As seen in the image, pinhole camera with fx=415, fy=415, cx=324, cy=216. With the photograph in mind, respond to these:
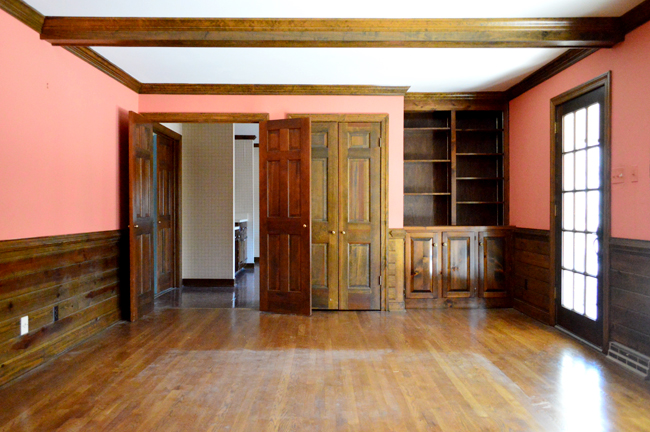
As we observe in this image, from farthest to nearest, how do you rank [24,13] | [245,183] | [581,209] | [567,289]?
[245,183] → [567,289] → [581,209] → [24,13]

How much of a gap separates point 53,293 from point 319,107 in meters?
3.45

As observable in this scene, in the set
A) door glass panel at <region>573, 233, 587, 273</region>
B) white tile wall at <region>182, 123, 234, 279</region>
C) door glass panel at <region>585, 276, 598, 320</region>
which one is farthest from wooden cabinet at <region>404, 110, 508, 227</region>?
white tile wall at <region>182, 123, 234, 279</region>

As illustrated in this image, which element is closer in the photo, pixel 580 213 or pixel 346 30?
pixel 346 30

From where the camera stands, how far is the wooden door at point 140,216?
A: 4551 mm

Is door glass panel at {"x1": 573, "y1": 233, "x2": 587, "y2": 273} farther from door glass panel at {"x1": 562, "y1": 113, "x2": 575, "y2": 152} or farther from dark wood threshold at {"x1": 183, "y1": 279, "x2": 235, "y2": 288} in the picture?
dark wood threshold at {"x1": 183, "y1": 279, "x2": 235, "y2": 288}

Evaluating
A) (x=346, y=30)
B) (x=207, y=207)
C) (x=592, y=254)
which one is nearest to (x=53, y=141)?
(x=346, y=30)

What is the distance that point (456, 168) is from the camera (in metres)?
5.69

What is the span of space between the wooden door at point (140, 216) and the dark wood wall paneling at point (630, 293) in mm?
4632

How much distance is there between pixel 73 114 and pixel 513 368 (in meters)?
4.34

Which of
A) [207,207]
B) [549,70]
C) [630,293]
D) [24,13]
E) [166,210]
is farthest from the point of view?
[207,207]

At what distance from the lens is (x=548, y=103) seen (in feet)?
15.0

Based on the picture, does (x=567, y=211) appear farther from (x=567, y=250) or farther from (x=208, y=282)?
(x=208, y=282)

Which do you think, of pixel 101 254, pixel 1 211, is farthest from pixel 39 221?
pixel 101 254

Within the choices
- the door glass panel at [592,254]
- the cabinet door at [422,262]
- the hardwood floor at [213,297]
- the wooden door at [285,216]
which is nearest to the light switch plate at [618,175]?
the door glass panel at [592,254]
